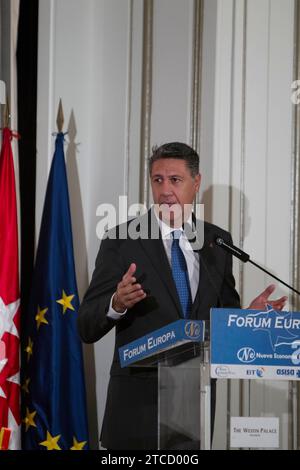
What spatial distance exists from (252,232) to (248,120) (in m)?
0.64

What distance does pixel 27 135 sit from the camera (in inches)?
176

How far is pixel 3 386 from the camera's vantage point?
3.91 meters

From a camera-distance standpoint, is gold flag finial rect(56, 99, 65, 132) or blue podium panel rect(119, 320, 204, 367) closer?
blue podium panel rect(119, 320, 204, 367)

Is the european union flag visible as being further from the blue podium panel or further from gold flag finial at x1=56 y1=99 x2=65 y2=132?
the blue podium panel

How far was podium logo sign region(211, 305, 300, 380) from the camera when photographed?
2316mm

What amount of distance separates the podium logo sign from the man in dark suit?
41cm

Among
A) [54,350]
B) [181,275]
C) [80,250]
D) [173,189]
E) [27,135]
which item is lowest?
[54,350]

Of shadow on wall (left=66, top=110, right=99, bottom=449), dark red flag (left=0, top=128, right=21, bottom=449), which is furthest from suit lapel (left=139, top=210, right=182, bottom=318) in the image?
shadow on wall (left=66, top=110, right=99, bottom=449)

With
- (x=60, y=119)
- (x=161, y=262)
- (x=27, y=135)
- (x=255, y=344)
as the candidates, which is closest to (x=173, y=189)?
(x=161, y=262)

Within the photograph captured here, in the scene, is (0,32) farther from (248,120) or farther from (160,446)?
(160,446)

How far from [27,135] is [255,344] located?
2498 millimetres

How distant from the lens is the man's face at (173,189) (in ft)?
11.8

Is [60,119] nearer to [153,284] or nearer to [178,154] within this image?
[178,154]
